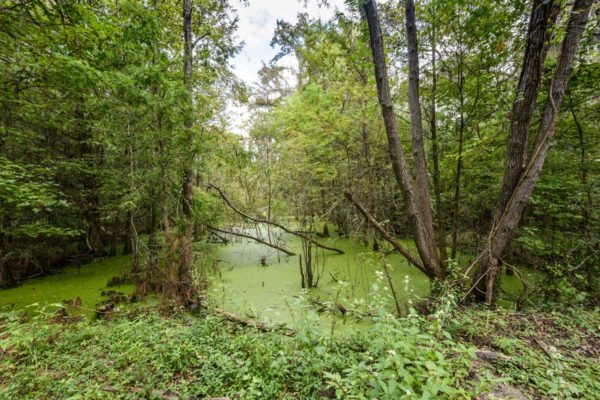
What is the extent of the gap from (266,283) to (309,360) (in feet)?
10.6

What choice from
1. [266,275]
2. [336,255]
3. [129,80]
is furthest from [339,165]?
[129,80]

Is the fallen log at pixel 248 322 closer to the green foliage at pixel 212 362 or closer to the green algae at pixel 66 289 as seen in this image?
the green foliage at pixel 212 362

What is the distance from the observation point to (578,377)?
148cm

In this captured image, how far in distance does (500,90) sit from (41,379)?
596 cm

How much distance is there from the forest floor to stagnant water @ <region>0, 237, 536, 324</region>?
0.93 m

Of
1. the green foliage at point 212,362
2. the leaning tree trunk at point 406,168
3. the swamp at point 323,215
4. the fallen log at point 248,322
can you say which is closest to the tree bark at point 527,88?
the swamp at point 323,215

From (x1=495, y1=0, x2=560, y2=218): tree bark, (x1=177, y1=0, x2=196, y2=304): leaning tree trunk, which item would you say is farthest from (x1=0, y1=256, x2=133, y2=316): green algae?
(x1=495, y1=0, x2=560, y2=218): tree bark

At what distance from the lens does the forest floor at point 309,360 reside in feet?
4.37

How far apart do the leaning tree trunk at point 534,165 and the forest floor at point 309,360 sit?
602 millimetres

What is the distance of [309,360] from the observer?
1.71 metres

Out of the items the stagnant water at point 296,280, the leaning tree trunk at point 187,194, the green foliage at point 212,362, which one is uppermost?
the leaning tree trunk at point 187,194

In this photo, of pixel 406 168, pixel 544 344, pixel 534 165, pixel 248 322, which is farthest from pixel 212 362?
pixel 534 165

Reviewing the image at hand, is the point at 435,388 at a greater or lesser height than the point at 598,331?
greater

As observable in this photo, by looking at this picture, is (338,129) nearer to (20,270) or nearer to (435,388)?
(435,388)
